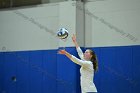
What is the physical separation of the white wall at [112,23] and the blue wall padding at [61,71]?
236mm

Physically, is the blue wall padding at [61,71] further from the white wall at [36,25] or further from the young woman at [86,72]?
the young woman at [86,72]

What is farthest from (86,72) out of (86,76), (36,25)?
(36,25)

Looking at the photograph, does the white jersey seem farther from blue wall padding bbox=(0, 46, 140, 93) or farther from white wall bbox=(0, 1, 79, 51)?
white wall bbox=(0, 1, 79, 51)

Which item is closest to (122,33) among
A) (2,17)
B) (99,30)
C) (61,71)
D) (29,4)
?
(99,30)

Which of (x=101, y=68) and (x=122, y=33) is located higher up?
(x=122, y=33)

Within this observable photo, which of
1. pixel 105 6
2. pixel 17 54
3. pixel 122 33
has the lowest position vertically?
pixel 17 54

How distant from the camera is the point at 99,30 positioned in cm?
911

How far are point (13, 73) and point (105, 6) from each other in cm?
381

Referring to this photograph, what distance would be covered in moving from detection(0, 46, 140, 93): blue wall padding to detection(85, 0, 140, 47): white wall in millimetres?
236

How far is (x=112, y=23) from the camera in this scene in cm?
891

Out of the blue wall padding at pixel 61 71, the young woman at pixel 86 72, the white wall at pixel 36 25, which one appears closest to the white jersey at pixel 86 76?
the young woman at pixel 86 72

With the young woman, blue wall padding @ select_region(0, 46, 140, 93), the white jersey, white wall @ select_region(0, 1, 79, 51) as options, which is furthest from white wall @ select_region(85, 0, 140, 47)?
the white jersey

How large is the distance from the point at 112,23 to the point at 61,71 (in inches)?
81.1

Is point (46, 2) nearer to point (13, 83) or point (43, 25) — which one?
point (43, 25)
